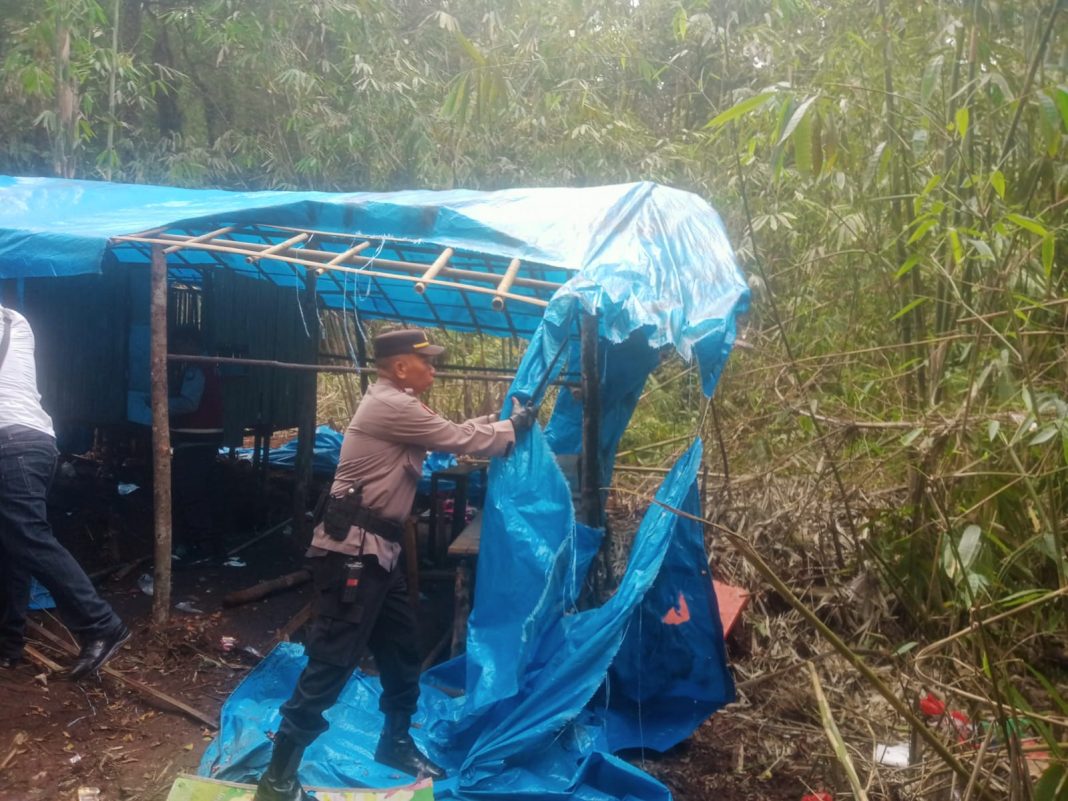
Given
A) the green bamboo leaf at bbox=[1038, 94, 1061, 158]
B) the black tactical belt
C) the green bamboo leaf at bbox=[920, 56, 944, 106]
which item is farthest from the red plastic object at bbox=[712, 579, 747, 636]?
the green bamboo leaf at bbox=[1038, 94, 1061, 158]

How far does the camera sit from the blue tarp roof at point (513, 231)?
14.3ft

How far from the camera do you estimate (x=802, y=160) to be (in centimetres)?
294

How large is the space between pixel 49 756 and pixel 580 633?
2315mm

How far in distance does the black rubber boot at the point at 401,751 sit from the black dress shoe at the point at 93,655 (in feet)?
5.17

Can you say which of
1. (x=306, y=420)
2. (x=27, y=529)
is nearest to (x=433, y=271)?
(x=27, y=529)

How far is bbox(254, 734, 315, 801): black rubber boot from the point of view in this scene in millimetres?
3590

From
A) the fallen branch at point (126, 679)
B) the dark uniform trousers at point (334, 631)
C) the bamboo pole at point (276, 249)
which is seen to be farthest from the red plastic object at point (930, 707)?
the bamboo pole at point (276, 249)

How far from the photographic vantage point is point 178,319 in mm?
7664

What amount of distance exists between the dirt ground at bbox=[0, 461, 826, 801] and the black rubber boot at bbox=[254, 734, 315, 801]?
602 mm

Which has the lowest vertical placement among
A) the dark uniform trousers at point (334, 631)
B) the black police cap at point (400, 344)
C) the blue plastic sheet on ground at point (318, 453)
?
the blue plastic sheet on ground at point (318, 453)

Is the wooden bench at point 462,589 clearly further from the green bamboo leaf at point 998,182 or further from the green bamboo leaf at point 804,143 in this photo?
the green bamboo leaf at point 998,182

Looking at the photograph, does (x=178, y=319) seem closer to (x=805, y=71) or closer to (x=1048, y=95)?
(x=805, y=71)

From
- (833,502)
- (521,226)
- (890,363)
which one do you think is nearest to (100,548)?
(521,226)

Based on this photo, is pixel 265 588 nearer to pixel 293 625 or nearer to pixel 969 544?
pixel 293 625
